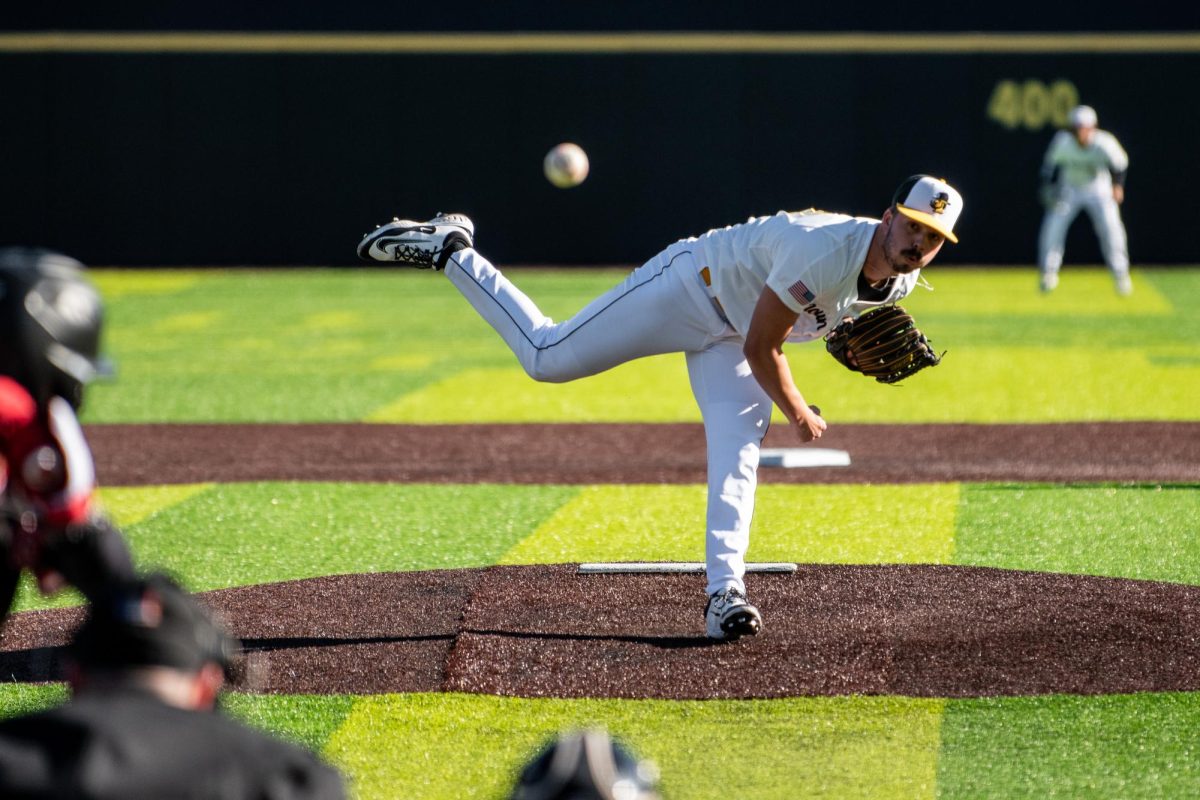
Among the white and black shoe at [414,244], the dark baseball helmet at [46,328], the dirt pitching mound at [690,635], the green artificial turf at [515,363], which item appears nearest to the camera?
the dark baseball helmet at [46,328]

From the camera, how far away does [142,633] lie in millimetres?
2641

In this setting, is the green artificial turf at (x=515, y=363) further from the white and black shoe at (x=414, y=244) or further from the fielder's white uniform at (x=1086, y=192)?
the white and black shoe at (x=414, y=244)

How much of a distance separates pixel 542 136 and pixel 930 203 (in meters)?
22.5

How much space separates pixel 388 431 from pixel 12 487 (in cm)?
894

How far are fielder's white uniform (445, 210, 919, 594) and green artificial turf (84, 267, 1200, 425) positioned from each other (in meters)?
6.65

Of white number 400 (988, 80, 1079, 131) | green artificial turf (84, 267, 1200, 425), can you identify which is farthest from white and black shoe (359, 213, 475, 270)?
white number 400 (988, 80, 1079, 131)

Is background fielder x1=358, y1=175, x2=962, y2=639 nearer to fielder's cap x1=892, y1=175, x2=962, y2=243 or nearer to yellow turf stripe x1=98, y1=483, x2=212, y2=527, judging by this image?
fielder's cap x1=892, y1=175, x2=962, y2=243

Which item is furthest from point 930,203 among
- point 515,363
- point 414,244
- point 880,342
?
point 515,363

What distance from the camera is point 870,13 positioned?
26.9 meters

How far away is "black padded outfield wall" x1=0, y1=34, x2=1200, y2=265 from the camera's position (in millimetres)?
27000

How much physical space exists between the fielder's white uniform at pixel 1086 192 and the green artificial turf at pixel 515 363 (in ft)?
2.08

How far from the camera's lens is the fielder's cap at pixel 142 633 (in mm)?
2635

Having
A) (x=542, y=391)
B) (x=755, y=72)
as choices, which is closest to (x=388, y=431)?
(x=542, y=391)

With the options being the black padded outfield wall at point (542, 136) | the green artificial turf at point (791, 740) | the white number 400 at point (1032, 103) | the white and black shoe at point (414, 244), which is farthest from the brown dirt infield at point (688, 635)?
the white number 400 at point (1032, 103)
